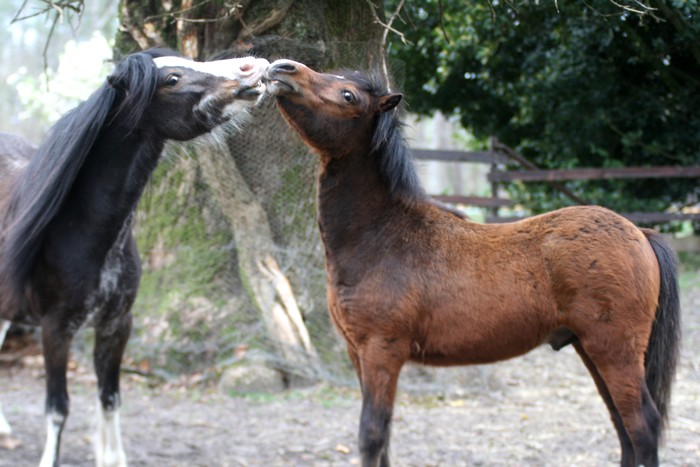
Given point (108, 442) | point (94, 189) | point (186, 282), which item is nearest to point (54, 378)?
point (108, 442)

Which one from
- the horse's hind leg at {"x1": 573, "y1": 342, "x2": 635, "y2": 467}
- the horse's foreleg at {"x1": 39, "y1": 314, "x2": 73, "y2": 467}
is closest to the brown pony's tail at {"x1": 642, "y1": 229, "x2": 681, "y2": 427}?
the horse's hind leg at {"x1": 573, "y1": 342, "x2": 635, "y2": 467}

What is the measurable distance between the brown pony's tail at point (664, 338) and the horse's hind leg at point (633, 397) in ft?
0.68

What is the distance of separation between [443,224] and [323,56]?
87.2 inches

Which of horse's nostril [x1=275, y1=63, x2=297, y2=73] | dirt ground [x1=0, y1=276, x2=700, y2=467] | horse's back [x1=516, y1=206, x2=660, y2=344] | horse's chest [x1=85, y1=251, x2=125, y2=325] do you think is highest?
horse's nostril [x1=275, y1=63, x2=297, y2=73]

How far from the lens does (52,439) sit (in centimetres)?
389

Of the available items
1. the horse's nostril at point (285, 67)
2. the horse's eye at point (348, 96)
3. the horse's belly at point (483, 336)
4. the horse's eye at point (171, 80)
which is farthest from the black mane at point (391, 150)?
the horse's eye at point (171, 80)

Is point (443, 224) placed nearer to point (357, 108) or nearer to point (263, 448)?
point (357, 108)

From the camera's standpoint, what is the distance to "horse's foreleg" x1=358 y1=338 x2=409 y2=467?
3281mm

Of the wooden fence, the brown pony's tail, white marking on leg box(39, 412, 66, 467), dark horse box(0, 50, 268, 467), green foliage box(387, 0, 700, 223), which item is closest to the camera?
the brown pony's tail

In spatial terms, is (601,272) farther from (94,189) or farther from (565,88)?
(565,88)

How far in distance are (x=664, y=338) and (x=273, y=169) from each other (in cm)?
354

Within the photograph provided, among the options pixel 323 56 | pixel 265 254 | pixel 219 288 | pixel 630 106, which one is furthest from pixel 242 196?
pixel 630 106

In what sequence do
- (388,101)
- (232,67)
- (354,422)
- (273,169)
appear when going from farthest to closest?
(273,169) → (354,422) → (232,67) → (388,101)

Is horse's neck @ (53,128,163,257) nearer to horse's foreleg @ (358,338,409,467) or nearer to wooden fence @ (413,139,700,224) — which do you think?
horse's foreleg @ (358,338,409,467)
